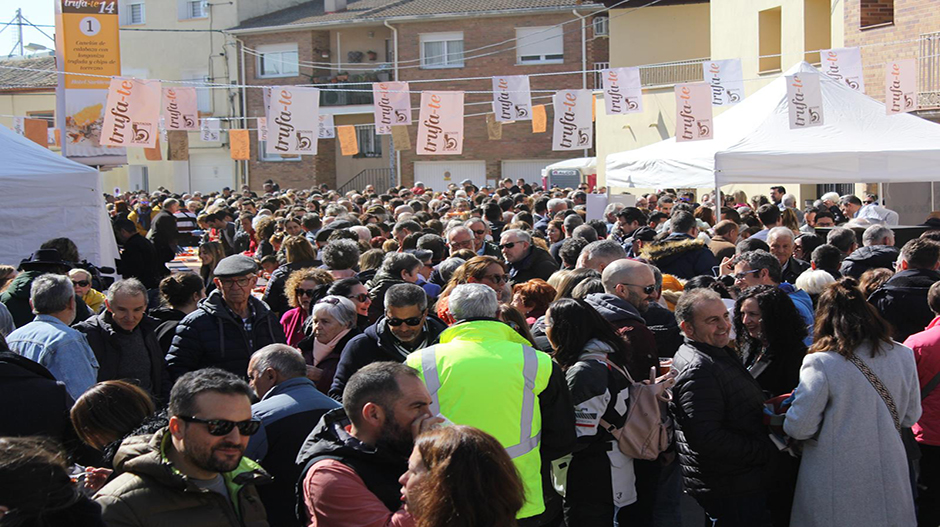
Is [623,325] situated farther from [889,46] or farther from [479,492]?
[889,46]

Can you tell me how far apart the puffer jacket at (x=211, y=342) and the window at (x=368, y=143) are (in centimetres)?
3249

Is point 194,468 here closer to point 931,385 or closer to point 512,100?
point 931,385

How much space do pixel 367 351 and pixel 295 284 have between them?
6.61 ft

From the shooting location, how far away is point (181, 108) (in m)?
15.9

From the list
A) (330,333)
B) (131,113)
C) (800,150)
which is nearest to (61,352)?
(330,333)

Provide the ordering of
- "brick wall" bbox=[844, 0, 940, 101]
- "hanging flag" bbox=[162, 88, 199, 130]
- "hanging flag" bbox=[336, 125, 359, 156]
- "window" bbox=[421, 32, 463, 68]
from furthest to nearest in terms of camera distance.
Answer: "window" bbox=[421, 32, 463, 68], "hanging flag" bbox=[336, 125, 359, 156], "brick wall" bbox=[844, 0, 940, 101], "hanging flag" bbox=[162, 88, 199, 130]

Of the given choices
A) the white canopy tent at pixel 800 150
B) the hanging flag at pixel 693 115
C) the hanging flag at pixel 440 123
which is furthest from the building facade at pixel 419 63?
the white canopy tent at pixel 800 150

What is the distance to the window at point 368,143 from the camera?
37719mm

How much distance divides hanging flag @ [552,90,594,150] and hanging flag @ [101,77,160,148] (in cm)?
659

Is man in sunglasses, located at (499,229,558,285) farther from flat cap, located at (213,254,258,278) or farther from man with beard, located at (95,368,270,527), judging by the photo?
man with beard, located at (95,368,270,527)

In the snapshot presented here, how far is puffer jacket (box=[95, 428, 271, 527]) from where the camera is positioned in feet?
9.32

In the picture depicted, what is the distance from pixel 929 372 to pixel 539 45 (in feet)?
98.1

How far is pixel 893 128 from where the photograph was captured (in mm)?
12156

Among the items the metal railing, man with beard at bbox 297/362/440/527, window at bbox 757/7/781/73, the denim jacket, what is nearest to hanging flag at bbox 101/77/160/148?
the denim jacket
